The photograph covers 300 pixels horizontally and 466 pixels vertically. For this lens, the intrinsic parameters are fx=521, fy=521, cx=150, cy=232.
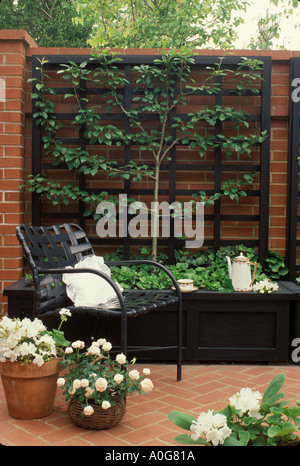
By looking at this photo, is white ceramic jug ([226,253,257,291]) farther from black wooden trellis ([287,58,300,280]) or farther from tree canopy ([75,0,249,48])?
tree canopy ([75,0,249,48])

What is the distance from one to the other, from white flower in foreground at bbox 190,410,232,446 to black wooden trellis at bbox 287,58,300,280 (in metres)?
2.45

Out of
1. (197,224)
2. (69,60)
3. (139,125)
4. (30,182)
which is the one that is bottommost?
(197,224)

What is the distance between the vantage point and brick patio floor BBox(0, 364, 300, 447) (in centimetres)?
218

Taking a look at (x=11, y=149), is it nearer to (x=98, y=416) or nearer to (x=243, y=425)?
(x=98, y=416)

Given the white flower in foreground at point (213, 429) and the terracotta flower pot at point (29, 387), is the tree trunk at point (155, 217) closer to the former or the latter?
the terracotta flower pot at point (29, 387)

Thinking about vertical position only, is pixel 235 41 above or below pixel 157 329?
above

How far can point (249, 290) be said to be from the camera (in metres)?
3.33

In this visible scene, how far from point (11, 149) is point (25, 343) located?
183 cm

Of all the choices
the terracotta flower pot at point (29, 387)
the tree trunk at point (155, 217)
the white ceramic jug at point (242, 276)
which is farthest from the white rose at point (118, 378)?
the tree trunk at point (155, 217)

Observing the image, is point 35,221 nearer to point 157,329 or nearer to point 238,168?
point 157,329

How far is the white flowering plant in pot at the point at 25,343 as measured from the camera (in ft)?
7.41

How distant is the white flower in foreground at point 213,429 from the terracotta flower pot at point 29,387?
1024 mm
